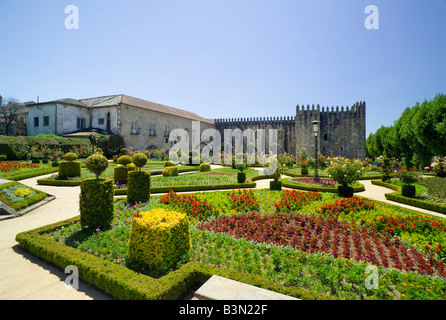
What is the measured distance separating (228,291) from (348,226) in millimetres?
4367

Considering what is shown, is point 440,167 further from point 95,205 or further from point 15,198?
point 15,198

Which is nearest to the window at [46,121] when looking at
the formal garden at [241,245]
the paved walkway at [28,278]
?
the formal garden at [241,245]

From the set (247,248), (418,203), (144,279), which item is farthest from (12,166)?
(418,203)

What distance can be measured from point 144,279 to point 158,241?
625 mm

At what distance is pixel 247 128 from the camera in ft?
129

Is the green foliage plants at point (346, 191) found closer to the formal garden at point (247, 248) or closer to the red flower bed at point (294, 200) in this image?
the red flower bed at point (294, 200)

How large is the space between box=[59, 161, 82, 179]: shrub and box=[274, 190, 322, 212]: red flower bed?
37.6 feet

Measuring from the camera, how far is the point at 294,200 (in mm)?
8031

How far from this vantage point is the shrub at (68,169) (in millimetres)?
12898

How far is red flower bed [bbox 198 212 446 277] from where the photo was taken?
163 inches

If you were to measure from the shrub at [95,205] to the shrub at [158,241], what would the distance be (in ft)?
6.14

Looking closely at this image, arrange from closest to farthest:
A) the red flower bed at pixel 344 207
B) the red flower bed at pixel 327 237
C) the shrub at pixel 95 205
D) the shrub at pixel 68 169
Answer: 1. the red flower bed at pixel 327 237
2. the shrub at pixel 95 205
3. the red flower bed at pixel 344 207
4. the shrub at pixel 68 169
